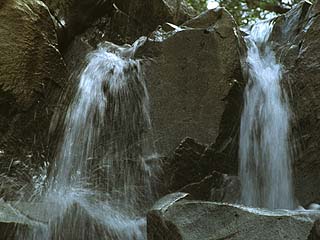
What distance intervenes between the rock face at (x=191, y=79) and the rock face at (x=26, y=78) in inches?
47.1

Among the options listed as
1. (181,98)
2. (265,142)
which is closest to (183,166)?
(181,98)

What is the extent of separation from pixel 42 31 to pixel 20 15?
0.31 m

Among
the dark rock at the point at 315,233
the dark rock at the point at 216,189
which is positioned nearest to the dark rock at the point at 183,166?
the dark rock at the point at 216,189

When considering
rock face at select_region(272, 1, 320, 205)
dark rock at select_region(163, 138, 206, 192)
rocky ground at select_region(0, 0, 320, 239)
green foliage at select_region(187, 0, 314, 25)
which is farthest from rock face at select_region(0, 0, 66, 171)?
green foliage at select_region(187, 0, 314, 25)

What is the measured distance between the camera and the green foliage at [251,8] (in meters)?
11.7

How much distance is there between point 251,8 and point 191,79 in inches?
277

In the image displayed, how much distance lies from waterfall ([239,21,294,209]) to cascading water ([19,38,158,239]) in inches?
43.7

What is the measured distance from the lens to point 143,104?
230 inches

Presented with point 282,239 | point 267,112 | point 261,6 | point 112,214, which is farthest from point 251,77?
point 261,6

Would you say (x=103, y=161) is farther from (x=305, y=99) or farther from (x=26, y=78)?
(x=305, y=99)

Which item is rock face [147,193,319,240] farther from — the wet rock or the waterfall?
the wet rock

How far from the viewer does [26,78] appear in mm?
5809

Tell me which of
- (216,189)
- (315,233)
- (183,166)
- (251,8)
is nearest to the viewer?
(315,233)

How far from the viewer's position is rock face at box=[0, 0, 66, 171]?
5703mm
